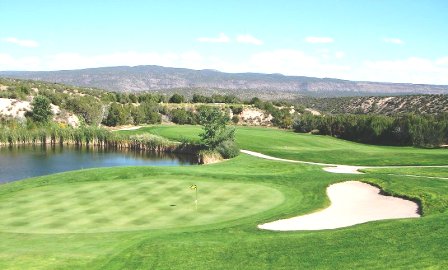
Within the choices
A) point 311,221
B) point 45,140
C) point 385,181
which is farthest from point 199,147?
point 311,221

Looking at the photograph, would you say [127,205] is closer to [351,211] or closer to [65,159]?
[351,211]

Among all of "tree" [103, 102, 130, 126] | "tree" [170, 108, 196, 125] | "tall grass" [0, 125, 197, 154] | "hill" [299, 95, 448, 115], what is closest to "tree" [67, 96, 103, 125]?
"tree" [103, 102, 130, 126]

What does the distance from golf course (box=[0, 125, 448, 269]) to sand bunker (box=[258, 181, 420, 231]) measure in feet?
1.83

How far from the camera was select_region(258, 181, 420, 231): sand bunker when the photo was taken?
1973cm

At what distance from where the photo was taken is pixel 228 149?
51.7 meters

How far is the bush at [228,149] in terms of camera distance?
51.6 m

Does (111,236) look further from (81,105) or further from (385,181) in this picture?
(81,105)

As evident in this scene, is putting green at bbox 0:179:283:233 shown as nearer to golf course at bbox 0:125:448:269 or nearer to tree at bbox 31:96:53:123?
golf course at bbox 0:125:448:269

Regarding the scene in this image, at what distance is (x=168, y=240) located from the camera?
16.8 meters

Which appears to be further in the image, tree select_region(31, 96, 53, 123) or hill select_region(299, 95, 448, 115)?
hill select_region(299, 95, 448, 115)

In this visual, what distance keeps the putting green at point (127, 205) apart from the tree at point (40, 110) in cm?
5327

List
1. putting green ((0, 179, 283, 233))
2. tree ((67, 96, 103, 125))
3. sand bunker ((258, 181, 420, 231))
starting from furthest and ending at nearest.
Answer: tree ((67, 96, 103, 125)) → sand bunker ((258, 181, 420, 231)) → putting green ((0, 179, 283, 233))

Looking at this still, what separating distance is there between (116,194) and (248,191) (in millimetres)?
6919

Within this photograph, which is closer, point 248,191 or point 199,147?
point 248,191
